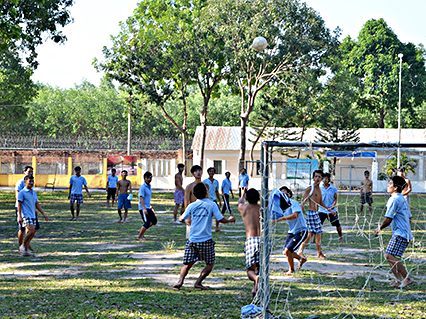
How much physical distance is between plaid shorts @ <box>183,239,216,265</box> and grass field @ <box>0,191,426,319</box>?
0.45m

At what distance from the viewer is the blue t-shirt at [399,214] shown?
6.96 meters

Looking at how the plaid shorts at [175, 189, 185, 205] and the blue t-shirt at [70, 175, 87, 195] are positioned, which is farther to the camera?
the blue t-shirt at [70, 175, 87, 195]

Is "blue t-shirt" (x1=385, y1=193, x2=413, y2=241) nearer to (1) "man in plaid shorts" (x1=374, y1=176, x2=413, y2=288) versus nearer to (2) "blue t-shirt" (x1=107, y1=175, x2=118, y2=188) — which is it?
(1) "man in plaid shorts" (x1=374, y1=176, x2=413, y2=288)

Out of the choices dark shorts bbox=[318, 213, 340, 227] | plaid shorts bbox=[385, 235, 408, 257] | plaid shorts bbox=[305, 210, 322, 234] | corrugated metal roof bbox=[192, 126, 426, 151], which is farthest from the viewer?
corrugated metal roof bbox=[192, 126, 426, 151]

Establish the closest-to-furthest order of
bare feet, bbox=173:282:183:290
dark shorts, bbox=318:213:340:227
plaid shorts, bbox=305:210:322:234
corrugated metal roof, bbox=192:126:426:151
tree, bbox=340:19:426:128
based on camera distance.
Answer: bare feet, bbox=173:282:183:290
plaid shorts, bbox=305:210:322:234
dark shorts, bbox=318:213:340:227
corrugated metal roof, bbox=192:126:426:151
tree, bbox=340:19:426:128

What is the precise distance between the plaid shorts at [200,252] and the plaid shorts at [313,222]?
3.27 meters

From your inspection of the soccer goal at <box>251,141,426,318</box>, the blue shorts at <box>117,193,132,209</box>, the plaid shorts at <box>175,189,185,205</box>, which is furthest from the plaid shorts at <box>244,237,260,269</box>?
the blue shorts at <box>117,193,132,209</box>

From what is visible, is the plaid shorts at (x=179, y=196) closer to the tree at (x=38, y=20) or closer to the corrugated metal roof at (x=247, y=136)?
the tree at (x=38, y=20)

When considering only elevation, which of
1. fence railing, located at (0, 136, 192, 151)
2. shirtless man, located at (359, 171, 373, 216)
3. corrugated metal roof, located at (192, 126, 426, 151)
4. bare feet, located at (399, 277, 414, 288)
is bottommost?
bare feet, located at (399, 277, 414, 288)

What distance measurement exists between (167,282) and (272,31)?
18.6 m

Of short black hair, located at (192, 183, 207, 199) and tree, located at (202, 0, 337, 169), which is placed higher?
tree, located at (202, 0, 337, 169)

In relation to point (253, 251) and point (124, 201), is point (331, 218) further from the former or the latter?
point (124, 201)

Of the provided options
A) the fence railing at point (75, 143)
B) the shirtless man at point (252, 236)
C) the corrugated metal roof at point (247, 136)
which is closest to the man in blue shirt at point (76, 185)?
the shirtless man at point (252, 236)

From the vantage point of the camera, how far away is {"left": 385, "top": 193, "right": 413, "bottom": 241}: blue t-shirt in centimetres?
696
